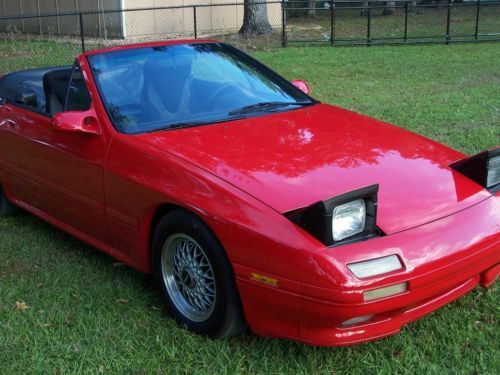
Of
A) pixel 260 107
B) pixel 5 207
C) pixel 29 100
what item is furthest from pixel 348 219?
pixel 5 207

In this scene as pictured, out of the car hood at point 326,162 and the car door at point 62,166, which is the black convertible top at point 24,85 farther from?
the car hood at point 326,162

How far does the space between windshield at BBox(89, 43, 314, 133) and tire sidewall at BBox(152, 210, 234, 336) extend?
70 cm

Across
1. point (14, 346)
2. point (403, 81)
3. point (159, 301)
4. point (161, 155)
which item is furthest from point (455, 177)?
point (403, 81)

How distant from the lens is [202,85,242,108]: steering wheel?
4.10m

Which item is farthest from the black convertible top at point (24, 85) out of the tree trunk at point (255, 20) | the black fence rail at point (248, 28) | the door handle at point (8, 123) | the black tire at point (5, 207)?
the tree trunk at point (255, 20)

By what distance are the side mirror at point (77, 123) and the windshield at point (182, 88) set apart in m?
0.12

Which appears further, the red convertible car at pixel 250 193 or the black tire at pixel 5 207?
the black tire at pixel 5 207

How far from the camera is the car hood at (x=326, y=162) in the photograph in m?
3.01

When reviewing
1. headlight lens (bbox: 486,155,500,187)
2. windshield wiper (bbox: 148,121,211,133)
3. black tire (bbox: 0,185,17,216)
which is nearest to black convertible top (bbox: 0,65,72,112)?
black tire (bbox: 0,185,17,216)

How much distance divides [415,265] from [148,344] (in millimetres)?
1416

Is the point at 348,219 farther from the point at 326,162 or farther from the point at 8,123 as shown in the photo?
the point at 8,123

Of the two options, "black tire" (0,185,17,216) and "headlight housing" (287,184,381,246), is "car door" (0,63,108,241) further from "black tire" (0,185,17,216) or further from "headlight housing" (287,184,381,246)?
"headlight housing" (287,184,381,246)

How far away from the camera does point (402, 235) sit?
9.36ft

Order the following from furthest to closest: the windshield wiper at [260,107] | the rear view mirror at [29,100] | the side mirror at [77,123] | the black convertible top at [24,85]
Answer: the black convertible top at [24,85], the rear view mirror at [29,100], the windshield wiper at [260,107], the side mirror at [77,123]
